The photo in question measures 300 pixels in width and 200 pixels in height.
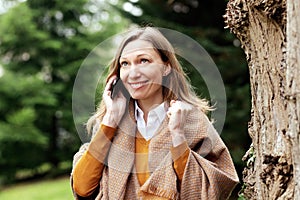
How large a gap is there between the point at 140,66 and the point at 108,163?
445 millimetres

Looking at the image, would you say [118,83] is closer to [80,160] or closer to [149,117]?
[149,117]

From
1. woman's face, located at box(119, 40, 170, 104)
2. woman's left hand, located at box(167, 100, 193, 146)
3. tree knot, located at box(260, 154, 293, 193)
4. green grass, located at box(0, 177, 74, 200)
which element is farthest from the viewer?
green grass, located at box(0, 177, 74, 200)

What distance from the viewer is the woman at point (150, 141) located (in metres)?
2.20

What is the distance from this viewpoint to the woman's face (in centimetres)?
228

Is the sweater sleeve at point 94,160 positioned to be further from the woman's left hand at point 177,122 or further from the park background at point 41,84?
the park background at point 41,84

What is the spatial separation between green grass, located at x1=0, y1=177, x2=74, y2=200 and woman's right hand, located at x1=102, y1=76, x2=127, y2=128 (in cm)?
668

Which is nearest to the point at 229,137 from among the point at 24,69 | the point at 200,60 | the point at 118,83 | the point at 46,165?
the point at 200,60

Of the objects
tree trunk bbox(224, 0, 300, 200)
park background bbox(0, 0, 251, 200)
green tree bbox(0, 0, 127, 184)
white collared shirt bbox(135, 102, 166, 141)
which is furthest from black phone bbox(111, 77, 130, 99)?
green tree bbox(0, 0, 127, 184)

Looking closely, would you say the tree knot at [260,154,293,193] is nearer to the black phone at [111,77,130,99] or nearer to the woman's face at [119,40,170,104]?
the woman's face at [119,40,170,104]

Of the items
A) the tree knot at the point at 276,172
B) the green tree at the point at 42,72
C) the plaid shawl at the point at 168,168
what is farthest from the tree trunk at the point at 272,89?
the green tree at the point at 42,72

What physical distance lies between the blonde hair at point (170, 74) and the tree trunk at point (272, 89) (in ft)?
1.05

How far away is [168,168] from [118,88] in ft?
1.52

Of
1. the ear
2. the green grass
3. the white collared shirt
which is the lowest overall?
the green grass

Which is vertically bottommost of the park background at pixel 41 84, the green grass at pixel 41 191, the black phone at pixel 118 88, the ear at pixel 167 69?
the green grass at pixel 41 191
